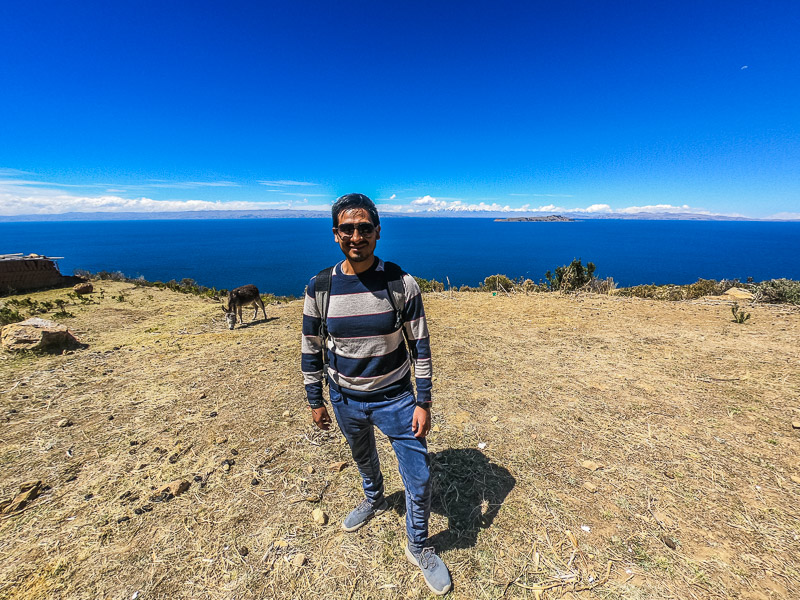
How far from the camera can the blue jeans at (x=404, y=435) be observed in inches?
104

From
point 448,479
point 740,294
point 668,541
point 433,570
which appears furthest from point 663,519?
point 740,294

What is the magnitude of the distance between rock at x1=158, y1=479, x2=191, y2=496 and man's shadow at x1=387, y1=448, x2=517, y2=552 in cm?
252

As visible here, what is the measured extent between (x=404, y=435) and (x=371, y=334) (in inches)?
36.9

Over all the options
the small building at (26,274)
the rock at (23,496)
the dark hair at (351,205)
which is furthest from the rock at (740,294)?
the small building at (26,274)

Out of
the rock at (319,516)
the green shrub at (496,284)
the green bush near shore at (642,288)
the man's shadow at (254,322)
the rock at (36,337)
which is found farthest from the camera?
the green shrub at (496,284)

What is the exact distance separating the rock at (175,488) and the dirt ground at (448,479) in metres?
0.09

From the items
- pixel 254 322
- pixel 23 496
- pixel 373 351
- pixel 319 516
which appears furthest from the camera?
pixel 254 322

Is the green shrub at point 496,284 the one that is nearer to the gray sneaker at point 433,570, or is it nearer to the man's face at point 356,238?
the gray sneaker at point 433,570

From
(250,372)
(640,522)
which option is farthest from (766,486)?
(250,372)

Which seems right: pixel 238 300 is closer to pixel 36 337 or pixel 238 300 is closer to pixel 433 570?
pixel 36 337

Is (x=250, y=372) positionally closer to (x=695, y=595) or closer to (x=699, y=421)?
(x=695, y=595)

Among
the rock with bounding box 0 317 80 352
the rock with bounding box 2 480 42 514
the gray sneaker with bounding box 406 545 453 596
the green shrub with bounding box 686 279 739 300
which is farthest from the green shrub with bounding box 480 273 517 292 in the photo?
the rock with bounding box 2 480 42 514

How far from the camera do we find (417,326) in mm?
2559

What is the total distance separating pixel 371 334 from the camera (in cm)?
251
